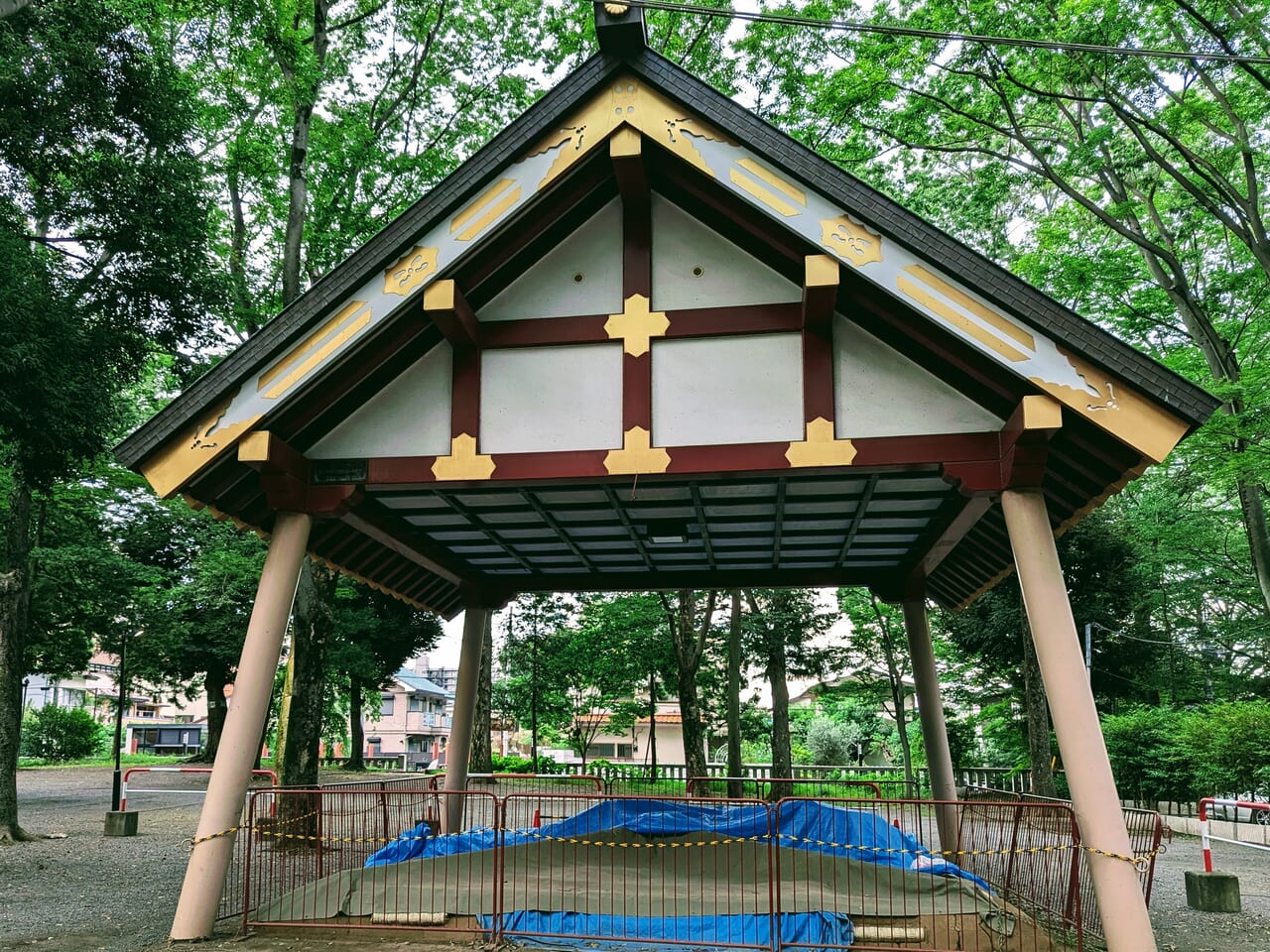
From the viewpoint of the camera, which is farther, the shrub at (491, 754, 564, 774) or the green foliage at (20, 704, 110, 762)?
the green foliage at (20, 704, 110, 762)

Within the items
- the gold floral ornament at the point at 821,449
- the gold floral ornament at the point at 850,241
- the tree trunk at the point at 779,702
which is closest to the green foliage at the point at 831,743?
the tree trunk at the point at 779,702

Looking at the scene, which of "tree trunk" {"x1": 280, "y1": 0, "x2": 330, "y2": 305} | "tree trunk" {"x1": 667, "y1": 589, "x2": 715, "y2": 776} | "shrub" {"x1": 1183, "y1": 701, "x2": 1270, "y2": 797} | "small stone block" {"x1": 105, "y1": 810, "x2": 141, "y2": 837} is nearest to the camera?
"tree trunk" {"x1": 280, "y1": 0, "x2": 330, "y2": 305}

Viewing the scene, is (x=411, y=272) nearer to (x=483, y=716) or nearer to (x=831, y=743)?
(x=483, y=716)

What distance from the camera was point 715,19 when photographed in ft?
63.8

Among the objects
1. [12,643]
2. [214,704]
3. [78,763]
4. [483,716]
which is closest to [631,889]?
[12,643]

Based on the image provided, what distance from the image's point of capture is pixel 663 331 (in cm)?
746

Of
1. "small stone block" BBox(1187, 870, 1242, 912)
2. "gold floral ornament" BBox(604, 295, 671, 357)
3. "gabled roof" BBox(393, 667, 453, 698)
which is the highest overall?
"gold floral ornament" BBox(604, 295, 671, 357)

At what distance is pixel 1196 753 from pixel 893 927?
15126 millimetres

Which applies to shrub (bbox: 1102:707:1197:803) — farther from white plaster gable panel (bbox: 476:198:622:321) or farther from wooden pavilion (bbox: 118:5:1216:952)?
white plaster gable panel (bbox: 476:198:622:321)

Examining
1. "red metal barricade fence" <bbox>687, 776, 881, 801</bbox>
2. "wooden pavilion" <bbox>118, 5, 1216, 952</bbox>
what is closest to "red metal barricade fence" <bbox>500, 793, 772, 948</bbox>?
"wooden pavilion" <bbox>118, 5, 1216, 952</bbox>

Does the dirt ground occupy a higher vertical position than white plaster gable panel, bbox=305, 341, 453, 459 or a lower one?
lower

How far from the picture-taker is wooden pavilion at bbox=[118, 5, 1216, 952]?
6.60 meters

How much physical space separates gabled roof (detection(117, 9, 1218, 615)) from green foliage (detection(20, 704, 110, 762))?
41348 millimetres

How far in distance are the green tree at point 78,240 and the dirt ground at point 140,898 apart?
2.16 m
